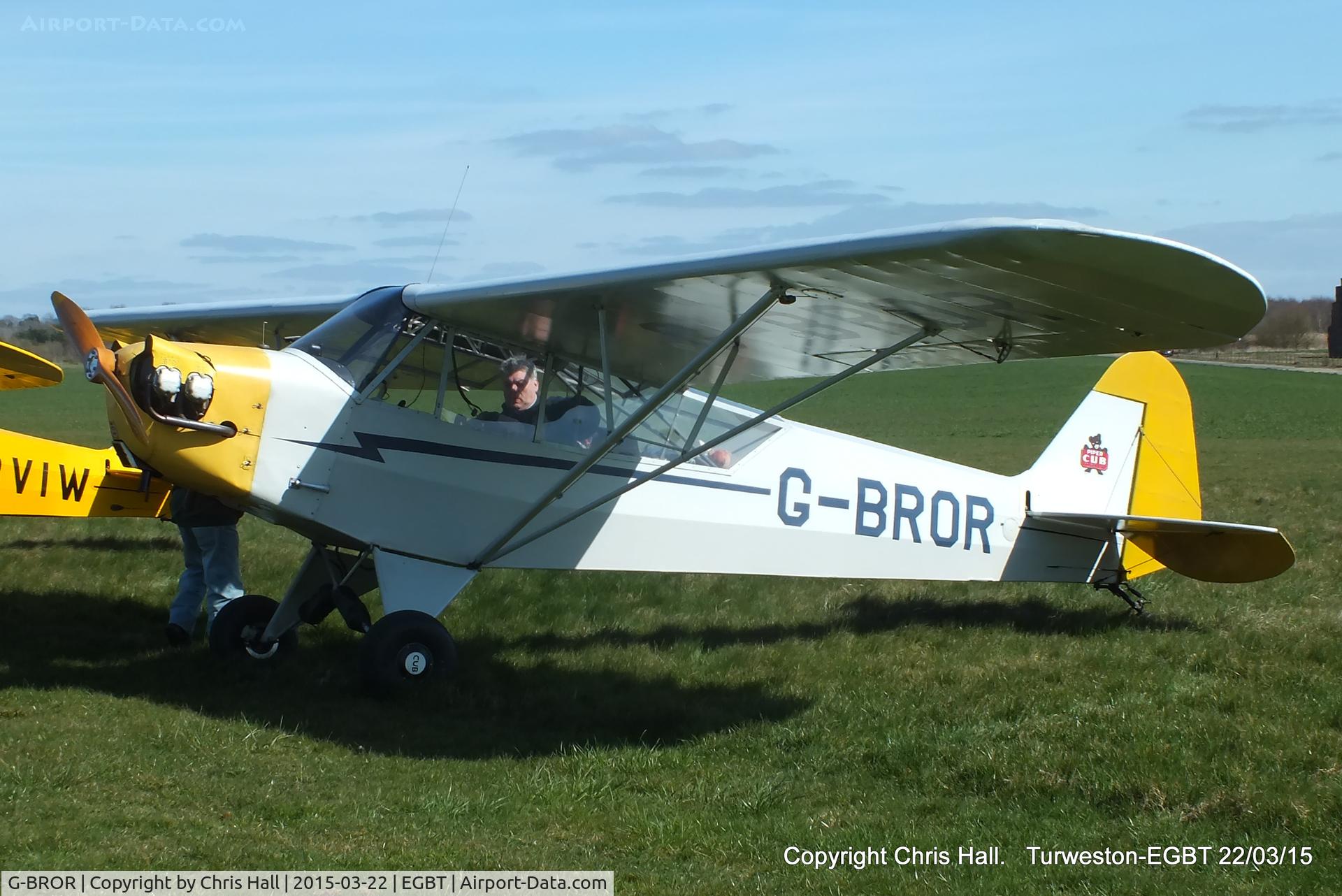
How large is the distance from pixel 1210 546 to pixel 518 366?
474 cm

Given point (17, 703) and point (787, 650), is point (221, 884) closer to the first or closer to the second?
point (17, 703)

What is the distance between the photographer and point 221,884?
4.28 m

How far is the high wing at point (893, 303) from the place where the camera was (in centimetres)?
502

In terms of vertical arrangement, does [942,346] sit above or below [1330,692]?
above

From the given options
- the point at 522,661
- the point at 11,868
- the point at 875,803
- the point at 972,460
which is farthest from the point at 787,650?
the point at 972,460

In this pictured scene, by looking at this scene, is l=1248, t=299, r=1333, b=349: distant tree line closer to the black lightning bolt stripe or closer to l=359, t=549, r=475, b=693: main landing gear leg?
the black lightning bolt stripe

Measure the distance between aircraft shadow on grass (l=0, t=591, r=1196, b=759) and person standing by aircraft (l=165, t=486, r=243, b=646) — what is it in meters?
0.23

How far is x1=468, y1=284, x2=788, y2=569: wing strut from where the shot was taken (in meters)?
6.17

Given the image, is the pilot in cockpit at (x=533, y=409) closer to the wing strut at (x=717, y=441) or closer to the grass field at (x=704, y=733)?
the wing strut at (x=717, y=441)

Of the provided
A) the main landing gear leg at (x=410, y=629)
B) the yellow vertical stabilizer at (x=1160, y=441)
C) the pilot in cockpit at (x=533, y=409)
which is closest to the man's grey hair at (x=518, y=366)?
the pilot in cockpit at (x=533, y=409)

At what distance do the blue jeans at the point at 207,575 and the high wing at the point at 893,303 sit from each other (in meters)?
2.40

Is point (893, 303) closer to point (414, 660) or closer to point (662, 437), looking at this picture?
point (662, 437)

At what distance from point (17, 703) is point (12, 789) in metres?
1.70

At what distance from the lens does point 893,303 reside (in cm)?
633
